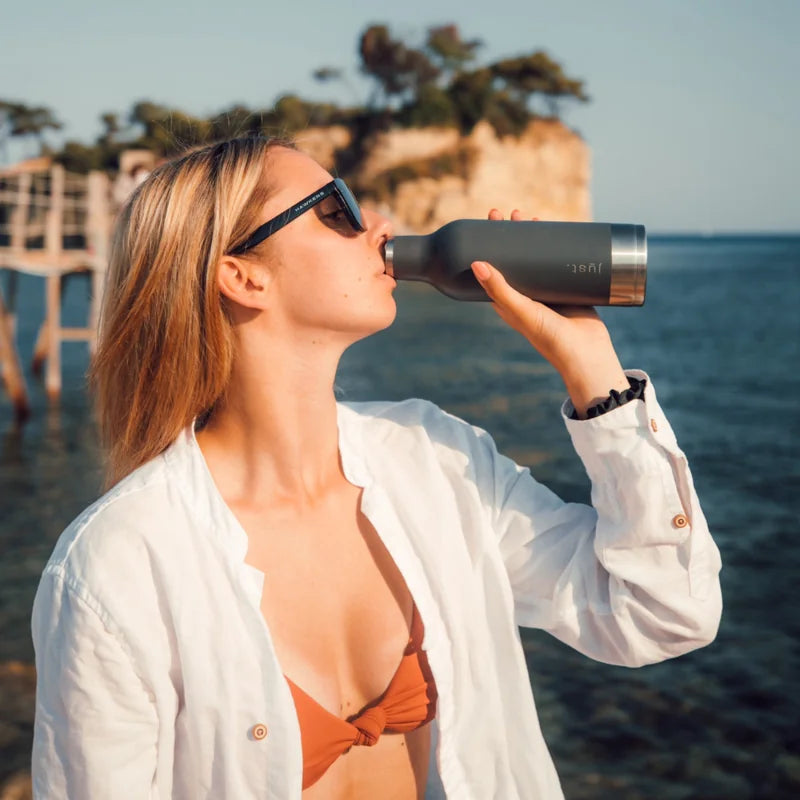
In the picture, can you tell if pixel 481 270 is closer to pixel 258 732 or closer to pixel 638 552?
pixel 638 552

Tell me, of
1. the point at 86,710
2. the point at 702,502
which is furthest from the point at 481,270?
the point at 702,502

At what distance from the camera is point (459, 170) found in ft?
188

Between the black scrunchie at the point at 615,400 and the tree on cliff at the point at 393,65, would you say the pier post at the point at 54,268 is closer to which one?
the black scrunchie at the point at 615,400

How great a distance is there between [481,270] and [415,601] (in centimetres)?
81

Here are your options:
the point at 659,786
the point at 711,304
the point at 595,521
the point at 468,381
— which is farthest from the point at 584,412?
the point at 711,304

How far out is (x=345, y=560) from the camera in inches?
97.3

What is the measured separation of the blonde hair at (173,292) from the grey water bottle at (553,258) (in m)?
0.53

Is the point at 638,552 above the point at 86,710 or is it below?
above

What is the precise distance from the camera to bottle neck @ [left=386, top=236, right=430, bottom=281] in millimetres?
2316

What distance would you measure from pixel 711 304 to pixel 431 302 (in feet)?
42.6

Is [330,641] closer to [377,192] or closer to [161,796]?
[161,796]

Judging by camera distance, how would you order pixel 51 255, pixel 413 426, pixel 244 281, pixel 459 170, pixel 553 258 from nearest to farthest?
pixel 553 258 → pixel 244 281 → pixel 413 426 → pixel 51 255 → pixel 459 170

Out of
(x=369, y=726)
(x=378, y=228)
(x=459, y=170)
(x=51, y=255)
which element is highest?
(x=459, y=170)

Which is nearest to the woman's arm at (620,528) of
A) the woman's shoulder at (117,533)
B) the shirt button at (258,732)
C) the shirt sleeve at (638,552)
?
the shirt sleeve at (638,552)
